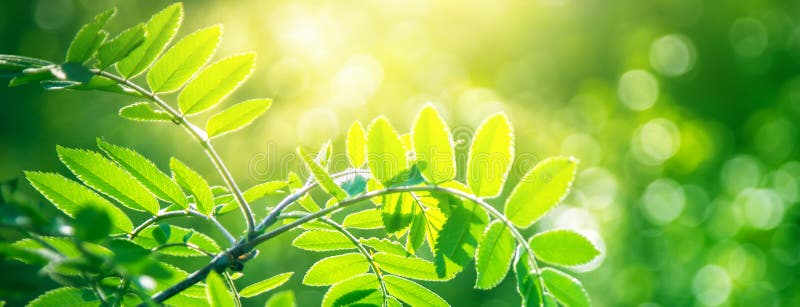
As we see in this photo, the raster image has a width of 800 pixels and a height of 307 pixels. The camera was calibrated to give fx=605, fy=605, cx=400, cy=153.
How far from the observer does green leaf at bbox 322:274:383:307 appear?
4.74 feet

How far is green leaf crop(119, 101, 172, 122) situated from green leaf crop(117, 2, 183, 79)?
0.08 metres

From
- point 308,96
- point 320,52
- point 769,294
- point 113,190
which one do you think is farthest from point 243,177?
point 769,294

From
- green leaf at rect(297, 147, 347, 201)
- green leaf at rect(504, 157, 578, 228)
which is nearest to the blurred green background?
green leaf at rect(297, 147, 347, 201)

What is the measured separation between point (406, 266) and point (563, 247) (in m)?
0.39

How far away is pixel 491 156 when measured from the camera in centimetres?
130

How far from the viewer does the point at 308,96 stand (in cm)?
1350

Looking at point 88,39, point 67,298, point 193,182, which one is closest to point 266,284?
point 193,182

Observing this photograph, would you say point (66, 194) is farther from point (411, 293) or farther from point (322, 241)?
point (411, 293)

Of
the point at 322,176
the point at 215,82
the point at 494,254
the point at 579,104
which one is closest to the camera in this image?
the point at 322,176

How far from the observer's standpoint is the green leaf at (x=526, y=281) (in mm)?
1295

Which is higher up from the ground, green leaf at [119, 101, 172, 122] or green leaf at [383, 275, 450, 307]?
green leaf at [119, 101, 172, 122]

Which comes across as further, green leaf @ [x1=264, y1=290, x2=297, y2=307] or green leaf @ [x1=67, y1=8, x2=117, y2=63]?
green leaf @ [x1=67, y1=8, x2=117, y2=63]

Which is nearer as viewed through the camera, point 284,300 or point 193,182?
point 284,300

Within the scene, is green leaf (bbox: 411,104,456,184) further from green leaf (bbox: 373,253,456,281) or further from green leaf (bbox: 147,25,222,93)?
green leaf (bbox: 147,25,222,93)
